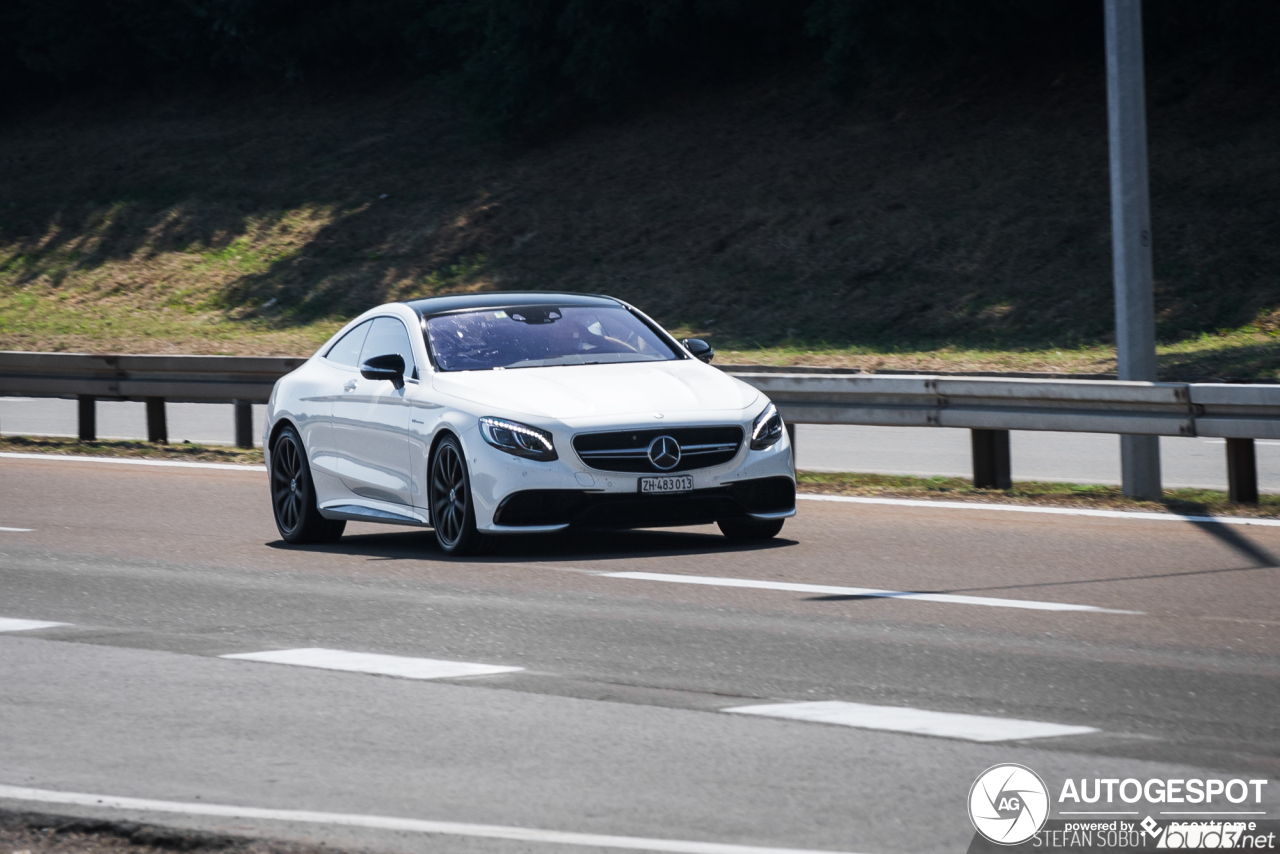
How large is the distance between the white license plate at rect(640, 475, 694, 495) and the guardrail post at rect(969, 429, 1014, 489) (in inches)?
166

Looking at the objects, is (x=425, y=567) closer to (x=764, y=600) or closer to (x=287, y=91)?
(x=764, y=600)

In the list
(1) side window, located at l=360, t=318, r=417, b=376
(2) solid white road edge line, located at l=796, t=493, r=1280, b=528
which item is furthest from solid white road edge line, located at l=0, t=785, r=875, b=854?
(2) solid white road edge line, located at l=796, t=493, r=1280, b=528

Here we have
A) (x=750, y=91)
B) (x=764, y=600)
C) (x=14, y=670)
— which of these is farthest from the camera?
(x=750, y=91)

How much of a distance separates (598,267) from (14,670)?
25.5 meters

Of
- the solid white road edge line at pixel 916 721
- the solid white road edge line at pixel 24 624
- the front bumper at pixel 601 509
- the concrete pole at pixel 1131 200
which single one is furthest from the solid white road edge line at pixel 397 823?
the concrete pole at pixel 1131 200

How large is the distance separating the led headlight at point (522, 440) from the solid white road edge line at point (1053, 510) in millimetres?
3664

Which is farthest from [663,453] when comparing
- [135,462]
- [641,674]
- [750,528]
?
[135,462]

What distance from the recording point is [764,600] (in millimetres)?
9172

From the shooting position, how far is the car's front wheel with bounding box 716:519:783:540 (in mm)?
11242

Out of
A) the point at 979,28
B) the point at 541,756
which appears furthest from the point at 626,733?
the point at 979,28

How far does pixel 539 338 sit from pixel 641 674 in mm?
4500

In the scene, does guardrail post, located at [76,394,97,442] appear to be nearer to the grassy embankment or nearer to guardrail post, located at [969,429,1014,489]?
the grassy embankment

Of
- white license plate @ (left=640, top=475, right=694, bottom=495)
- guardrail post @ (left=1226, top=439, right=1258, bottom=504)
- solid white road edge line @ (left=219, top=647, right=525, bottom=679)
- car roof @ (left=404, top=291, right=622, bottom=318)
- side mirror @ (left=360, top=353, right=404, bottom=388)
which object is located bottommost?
solid white road edge line @ (left=219, top=647, right=525, bottom=679)

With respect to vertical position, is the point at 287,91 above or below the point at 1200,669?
above
